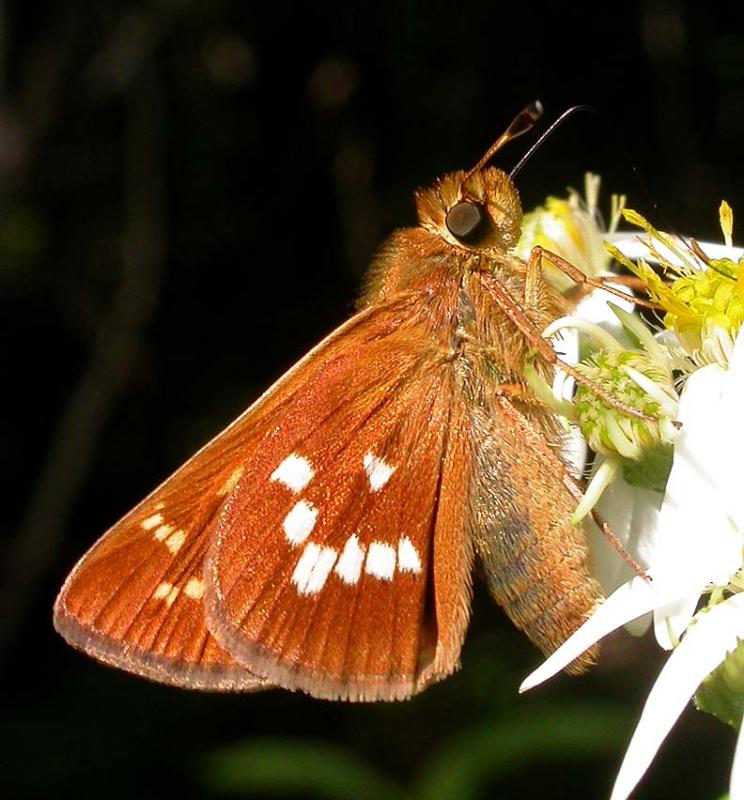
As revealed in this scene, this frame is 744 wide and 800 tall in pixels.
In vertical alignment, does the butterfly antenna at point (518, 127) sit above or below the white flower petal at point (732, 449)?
above

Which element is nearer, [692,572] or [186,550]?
[692,572]

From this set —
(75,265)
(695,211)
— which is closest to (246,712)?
(75,265)

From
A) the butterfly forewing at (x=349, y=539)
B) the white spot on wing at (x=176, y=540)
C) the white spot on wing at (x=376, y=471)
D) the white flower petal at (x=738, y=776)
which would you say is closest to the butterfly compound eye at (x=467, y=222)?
the butterfly forewing at (x=349, y=539)

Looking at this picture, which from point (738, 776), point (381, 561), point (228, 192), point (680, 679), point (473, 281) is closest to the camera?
point (738, 776)

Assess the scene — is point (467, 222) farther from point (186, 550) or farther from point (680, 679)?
point (680, 679)

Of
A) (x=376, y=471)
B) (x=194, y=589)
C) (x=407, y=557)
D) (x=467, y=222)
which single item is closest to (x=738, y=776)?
(x=407, y=557)

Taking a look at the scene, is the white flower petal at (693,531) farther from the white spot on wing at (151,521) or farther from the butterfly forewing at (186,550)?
the white spot on wing at (151,521)
